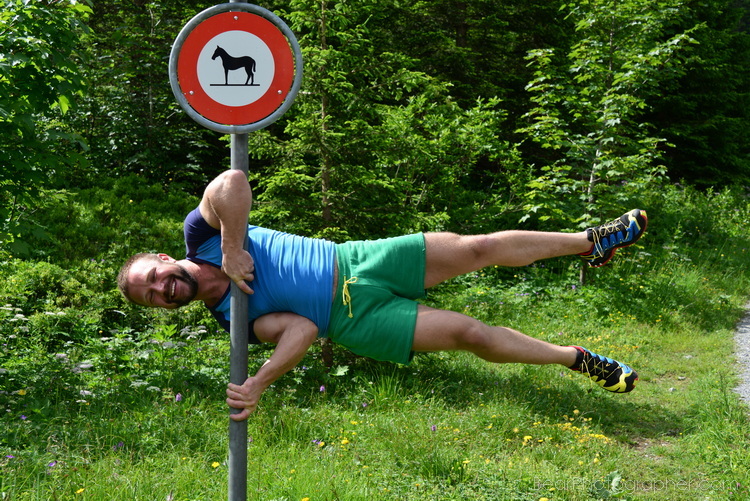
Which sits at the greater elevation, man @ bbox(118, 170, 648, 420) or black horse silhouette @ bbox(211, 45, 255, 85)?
black horse silhouette @ bbox(211, 45, 255, 85)

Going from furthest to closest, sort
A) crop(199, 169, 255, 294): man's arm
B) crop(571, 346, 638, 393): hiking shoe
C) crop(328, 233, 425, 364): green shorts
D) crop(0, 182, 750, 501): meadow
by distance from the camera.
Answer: crop(571, 346, 638, 393): hiking shoe < crop(0, 182, 750, 501): meadow < crop(328, 233, 425, 364): green shorts < crop(199, 169, 255, 294): man's arm

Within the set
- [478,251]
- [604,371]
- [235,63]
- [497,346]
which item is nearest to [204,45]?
[235,63]

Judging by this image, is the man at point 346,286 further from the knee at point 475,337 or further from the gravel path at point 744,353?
the gravel path at point 744,353

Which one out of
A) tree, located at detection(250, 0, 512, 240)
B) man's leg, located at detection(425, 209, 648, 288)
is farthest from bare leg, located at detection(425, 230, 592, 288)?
tree, located at detection(250, 0, 512, 240)

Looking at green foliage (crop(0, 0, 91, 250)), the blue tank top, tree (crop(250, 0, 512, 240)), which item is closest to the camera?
the blue tank top

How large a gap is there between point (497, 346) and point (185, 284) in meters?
1.70

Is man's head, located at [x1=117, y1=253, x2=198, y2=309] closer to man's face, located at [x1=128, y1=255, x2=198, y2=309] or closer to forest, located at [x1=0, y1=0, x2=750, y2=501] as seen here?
man's face, located at [x1=128, y1=255, x2=198, y2=309]

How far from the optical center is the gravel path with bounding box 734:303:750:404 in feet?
17.5

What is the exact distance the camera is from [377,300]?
3.38 m

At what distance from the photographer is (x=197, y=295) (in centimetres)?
342

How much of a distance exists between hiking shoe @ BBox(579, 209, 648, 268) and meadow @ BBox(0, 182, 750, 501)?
4.39 feet

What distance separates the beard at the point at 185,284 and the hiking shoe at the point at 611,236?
2.28m

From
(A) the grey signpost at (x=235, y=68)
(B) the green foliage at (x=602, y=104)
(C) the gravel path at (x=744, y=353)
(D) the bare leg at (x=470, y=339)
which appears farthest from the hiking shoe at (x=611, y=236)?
(B) the green foliage at (x=602, y=104)

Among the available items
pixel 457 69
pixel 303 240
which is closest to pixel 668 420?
pixel 303 240
